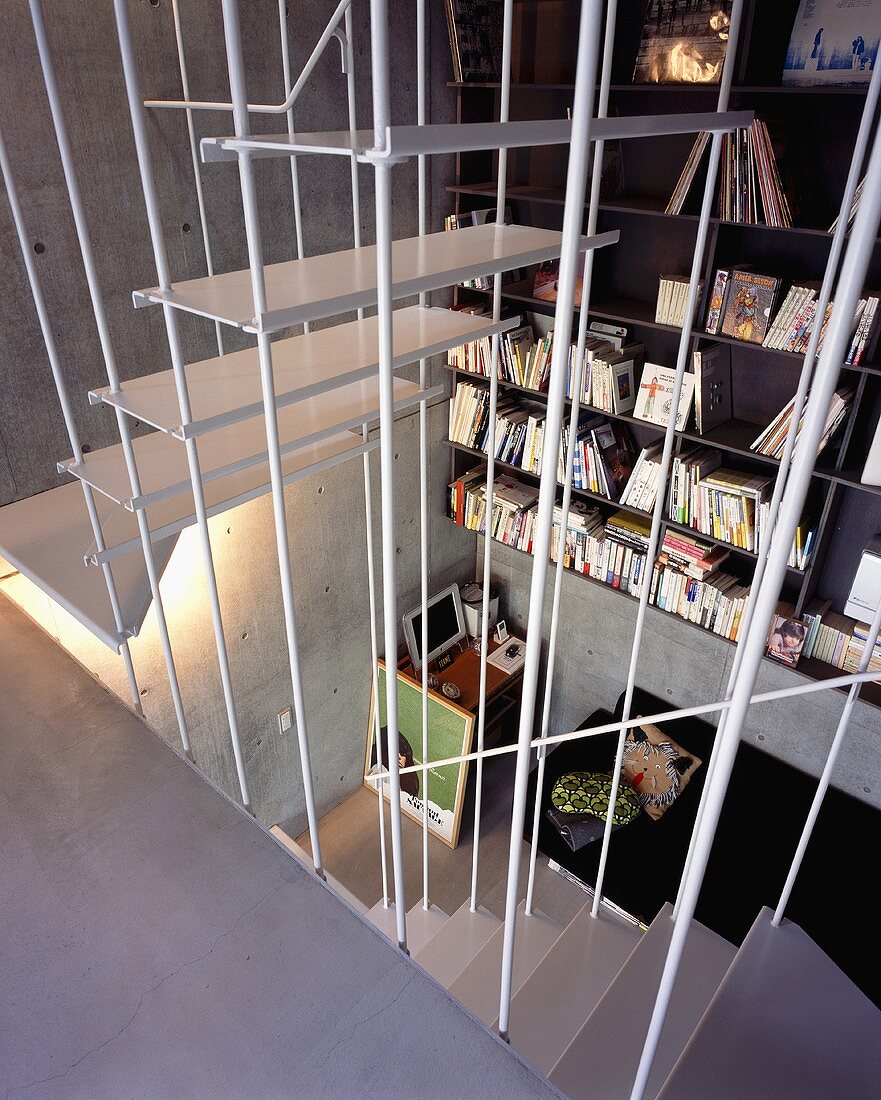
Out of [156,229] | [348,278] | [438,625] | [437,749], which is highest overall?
[156,229]

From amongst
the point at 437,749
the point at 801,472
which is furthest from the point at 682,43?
the point at 437,749

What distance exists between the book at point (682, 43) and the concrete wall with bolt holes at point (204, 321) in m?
0.88

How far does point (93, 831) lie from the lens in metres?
1.33

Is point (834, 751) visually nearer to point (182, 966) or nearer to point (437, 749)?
point (182, 966)

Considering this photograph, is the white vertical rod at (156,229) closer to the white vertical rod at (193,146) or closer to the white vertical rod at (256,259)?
the white vertical rod at (256,259)

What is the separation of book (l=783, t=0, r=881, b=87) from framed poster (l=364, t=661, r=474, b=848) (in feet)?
9.41

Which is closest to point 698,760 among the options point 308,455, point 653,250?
point 653,250

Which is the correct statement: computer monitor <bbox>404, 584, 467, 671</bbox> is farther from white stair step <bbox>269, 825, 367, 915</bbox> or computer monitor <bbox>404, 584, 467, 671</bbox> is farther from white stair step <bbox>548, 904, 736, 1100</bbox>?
white stair step <bbox>548, 904, 736, 1100</bbox>

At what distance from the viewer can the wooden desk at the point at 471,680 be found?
402 centimetres

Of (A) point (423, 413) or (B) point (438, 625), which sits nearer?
(A) point (423, 413)

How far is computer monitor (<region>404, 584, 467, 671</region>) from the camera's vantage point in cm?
422

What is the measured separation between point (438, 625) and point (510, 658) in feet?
1.46

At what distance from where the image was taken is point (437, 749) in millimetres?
4043

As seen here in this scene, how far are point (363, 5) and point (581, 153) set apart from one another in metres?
2.81
